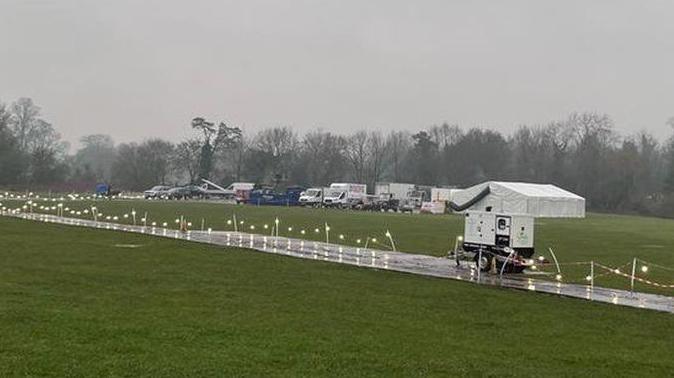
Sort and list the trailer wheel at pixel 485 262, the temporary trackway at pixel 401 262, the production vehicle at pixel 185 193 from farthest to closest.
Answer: the production vehicle at pixel 185 193 < the trailer wheel at pixel 485 262 < the temporary trackway at pixel 401 262

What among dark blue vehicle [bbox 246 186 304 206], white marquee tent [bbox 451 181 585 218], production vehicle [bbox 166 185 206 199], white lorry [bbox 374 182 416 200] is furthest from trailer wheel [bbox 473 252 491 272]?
production vehicle [bbox 166 185 206 199]

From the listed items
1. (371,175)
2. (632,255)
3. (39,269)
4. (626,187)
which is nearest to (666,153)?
(626,187)

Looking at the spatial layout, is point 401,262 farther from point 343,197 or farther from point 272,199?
point 272,199

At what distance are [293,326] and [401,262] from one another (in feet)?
45.0

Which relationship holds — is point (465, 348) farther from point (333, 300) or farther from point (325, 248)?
point (325, 248)

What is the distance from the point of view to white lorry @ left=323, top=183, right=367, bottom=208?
3531 inches

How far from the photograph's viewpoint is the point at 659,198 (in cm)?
11556

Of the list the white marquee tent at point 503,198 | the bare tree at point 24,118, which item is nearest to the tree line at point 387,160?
the bare tree at point 24,118

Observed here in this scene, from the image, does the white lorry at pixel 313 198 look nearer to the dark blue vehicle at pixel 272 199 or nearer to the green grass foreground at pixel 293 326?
the dark blue vehicle at pixel 272 199

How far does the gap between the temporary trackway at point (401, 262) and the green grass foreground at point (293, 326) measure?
1.37m

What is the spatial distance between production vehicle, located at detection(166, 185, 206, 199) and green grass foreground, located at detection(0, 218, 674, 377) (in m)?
80.2

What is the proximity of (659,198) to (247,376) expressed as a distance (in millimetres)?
117494

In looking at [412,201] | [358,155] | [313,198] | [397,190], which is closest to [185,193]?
[313,198]

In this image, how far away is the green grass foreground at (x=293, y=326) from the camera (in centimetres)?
1002
